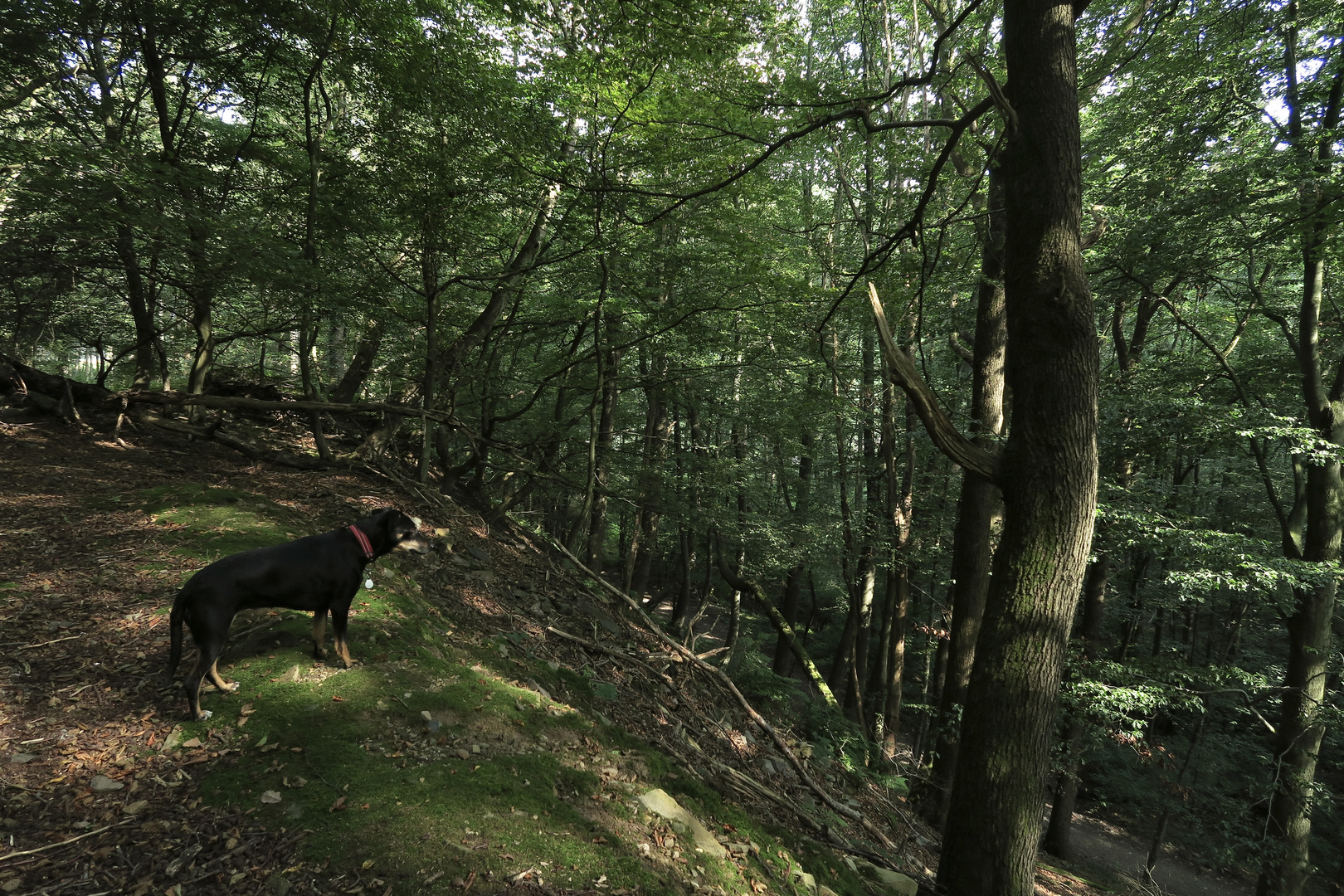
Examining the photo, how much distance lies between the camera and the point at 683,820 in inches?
140

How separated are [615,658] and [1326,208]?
36.0 ft

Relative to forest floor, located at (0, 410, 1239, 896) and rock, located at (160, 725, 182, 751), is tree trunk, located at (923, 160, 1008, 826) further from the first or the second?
rock, located at (160, 725, 182, 751)

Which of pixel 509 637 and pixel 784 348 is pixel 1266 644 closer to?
pixel 784 348

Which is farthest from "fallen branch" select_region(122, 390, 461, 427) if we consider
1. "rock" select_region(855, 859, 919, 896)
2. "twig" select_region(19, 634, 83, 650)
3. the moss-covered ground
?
"rock" select_region(855, 859, 919, 896)

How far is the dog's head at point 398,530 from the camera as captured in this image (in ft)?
12.9

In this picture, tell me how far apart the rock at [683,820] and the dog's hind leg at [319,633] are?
91.7 inches

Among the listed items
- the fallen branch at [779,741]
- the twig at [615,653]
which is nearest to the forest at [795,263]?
the fallen branch at [779,741]

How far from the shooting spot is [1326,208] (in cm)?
746

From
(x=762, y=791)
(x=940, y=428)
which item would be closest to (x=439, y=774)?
→ (x=762, y=791)

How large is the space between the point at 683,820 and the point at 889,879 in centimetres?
206

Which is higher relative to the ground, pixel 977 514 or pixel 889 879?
pixel 977 514

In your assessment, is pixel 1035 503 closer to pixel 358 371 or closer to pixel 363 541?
pixel 363 541

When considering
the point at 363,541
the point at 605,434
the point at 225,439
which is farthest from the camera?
the point at 605,434

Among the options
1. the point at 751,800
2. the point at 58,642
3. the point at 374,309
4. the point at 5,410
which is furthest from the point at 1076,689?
the point at 5,410
